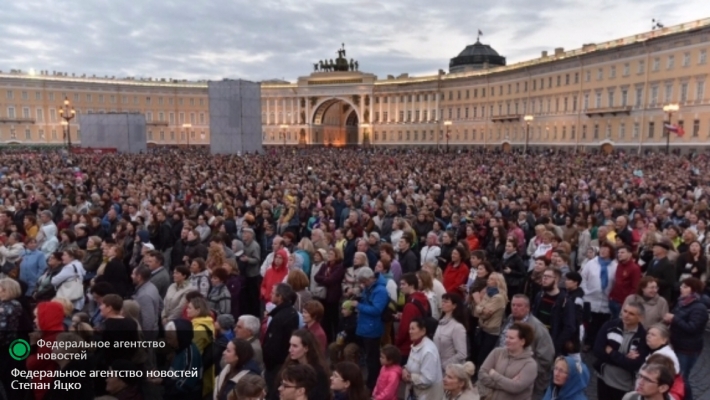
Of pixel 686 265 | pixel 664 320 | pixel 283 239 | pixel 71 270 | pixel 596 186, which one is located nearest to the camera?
pixel 664 320

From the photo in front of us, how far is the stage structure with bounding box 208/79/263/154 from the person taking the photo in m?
44.6

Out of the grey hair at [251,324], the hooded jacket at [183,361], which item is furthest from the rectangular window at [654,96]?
the hooded jacket at [183,361]

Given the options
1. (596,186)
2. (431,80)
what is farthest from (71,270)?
(431,80)

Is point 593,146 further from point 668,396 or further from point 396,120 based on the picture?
point 668,396

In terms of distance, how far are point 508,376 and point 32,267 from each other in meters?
6.99

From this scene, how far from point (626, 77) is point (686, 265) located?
54.0 metres

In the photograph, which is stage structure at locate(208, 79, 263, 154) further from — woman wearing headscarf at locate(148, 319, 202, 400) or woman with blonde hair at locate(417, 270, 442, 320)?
woman wearing headscarf at locate(148, 319, 202, 400)

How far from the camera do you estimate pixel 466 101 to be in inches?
3349

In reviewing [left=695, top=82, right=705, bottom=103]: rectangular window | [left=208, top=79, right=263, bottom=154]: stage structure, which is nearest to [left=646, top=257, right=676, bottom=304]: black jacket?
[left=208, top=79, right=263, bottom=154]: stage structure

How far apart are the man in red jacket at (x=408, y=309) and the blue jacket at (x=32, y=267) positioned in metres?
5.45

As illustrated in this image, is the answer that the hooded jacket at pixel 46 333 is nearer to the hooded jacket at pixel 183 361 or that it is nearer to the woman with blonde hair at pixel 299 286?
the hooded jacket at pixel 183 361

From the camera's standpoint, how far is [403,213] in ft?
46.3

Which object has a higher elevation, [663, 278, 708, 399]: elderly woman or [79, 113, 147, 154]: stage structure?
[79, 113, 147, 154]: stage structure

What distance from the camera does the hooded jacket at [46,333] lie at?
471 cm
